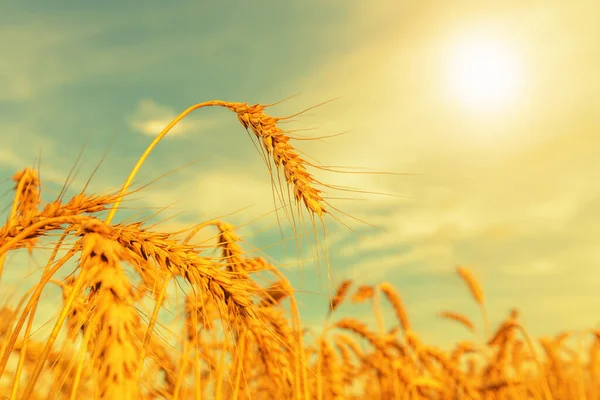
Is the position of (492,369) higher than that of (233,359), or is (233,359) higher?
(492,369)

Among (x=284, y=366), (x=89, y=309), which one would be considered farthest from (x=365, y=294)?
(x=89, y=309)

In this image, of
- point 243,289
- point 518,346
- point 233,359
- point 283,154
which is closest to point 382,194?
point 283,154

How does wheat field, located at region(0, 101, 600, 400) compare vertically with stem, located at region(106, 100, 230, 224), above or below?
below

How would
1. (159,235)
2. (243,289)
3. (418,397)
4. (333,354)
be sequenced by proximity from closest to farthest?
1. (159,235)
2. (243,289)
3. (333,354)
4. (418,397)

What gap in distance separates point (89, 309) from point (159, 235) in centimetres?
31

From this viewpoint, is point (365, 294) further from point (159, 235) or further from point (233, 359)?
point (159, 235)

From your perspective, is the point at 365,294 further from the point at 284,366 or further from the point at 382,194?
the point at 382,194

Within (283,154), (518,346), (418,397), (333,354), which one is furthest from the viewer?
(518,346)

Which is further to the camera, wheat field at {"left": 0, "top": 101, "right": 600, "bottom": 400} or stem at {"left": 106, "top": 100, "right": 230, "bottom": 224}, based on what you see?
stem at {"left": 106, "top": 100, "right": 230, "bottom": 224}

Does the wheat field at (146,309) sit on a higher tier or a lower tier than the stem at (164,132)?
lower

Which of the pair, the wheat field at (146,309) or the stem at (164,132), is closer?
the wheat field at (146,309)

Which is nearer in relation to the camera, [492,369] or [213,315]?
[213,315]

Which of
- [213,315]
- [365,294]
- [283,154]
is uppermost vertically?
[365,294]

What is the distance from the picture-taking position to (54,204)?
5.78ft
